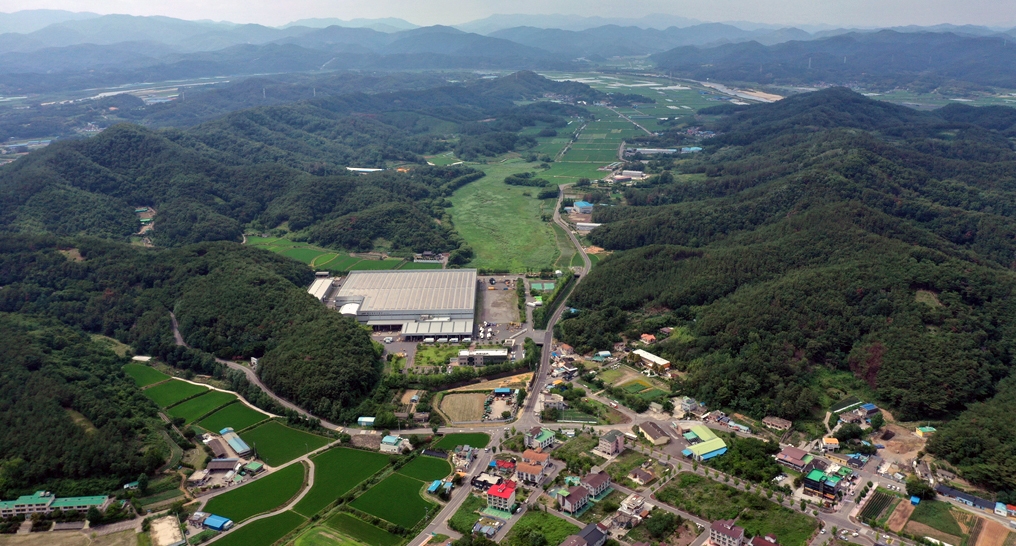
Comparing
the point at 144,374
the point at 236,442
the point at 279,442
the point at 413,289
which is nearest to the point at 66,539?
the point at 236,442

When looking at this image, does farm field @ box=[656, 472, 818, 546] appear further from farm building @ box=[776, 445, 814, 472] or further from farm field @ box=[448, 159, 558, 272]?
farm field @ box=[448, 159, 558, 272]

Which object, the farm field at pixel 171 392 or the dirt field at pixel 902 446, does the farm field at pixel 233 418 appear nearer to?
the farm field at pixel 171 392

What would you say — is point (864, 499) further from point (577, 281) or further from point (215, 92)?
point (215, 92)

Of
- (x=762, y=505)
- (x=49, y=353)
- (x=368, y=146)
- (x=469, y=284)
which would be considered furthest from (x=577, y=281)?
(x=368, y=146)

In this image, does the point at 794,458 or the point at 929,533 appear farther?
the point at 794,458

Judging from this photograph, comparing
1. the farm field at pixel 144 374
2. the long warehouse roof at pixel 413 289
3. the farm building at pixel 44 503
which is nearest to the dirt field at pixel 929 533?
the long warehouse roof at pixel 413 289

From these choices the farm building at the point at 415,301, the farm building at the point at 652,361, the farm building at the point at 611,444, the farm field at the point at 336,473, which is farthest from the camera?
the farm building at the point at 415,301

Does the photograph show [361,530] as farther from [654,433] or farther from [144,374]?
[144,374]
